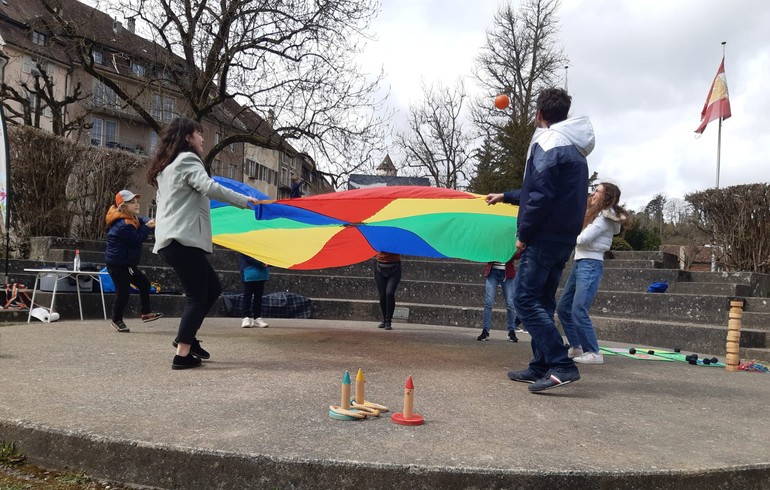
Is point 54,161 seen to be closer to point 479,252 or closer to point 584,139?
point 479,252

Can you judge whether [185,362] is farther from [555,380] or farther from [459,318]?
[459,318]

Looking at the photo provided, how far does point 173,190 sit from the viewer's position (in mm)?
4105

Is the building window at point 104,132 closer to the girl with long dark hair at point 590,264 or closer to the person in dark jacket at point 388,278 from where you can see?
the person in dark jacket at point 388,278

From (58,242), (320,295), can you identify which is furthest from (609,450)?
(58,242)

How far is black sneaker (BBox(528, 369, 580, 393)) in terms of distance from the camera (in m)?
3.73

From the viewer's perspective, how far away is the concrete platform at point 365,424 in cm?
226

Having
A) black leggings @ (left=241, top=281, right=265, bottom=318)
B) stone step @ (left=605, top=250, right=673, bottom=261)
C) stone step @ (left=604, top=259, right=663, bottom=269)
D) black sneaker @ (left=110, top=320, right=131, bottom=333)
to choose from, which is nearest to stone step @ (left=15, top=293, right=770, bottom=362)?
black sneaker @ (left=110, top=320, right=131, bottom=333)

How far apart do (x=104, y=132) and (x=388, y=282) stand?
124ft

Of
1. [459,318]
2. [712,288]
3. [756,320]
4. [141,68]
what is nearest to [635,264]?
[712,288]

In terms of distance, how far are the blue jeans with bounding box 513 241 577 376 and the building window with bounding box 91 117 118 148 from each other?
3933cm

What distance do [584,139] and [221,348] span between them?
3610mm

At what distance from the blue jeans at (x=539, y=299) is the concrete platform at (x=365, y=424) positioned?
28cm

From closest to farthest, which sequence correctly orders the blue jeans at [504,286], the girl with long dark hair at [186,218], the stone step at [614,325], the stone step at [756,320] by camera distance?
the girl with long dark hair at [186,218]
the stone step at [614,325]
the stone step at [756,320]
the blue jeans at [504,286]

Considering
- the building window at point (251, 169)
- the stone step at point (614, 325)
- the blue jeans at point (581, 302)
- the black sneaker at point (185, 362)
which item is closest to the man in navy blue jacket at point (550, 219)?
the blue jeans at point (581, 302)
